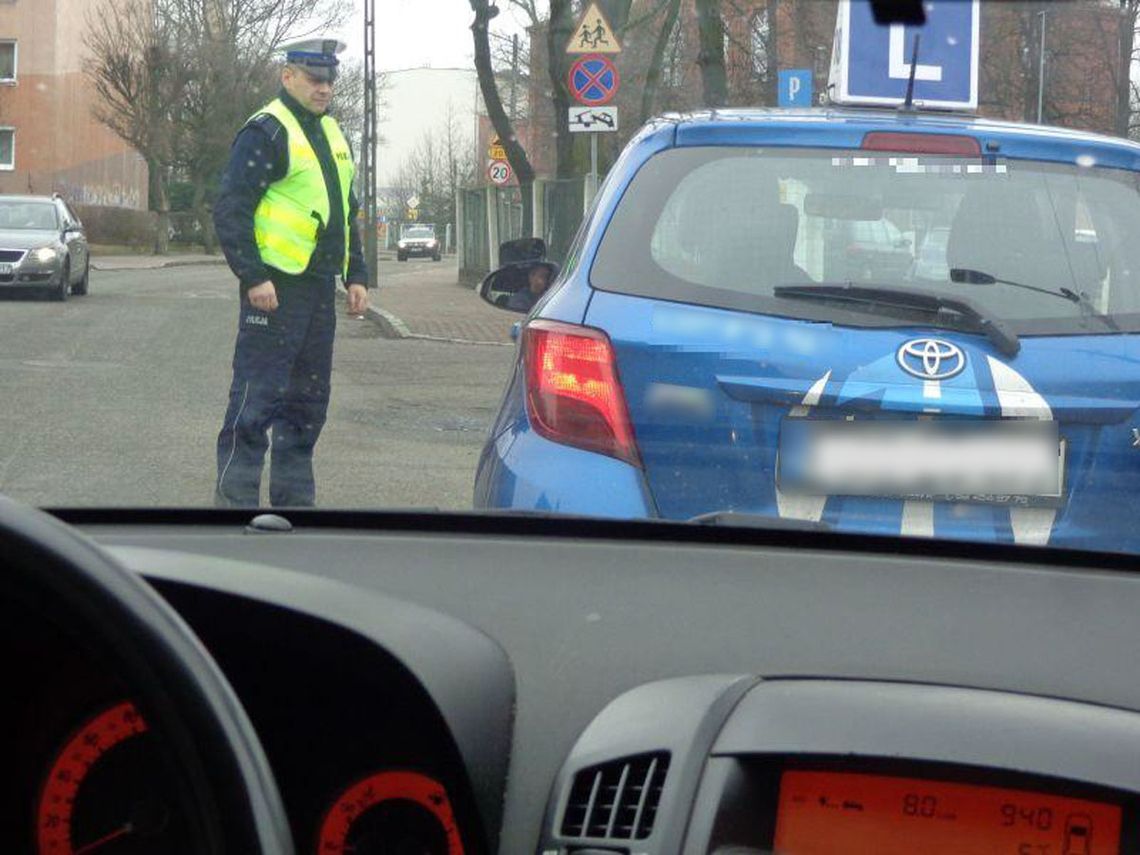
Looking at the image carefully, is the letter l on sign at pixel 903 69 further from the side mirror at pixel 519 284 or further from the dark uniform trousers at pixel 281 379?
the dark uniform trousers at pixel 281 379

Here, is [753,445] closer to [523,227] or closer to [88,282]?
[88,282]

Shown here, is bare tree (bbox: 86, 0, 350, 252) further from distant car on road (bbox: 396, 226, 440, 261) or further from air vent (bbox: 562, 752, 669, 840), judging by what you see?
air vent (bbox: 562, 752, 669, 840)

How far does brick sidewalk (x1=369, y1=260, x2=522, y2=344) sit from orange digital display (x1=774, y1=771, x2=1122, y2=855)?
187 inches

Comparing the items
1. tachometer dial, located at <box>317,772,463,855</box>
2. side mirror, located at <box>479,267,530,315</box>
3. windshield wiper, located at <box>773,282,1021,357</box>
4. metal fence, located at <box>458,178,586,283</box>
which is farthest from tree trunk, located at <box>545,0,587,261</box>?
tachometer dial, located at <box>317,772,463,855</box>

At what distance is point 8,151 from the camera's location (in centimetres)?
500

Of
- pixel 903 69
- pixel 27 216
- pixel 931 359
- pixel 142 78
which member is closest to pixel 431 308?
pixel 27 216

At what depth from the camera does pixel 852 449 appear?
304cm

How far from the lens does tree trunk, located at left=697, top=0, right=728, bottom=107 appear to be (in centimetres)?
250

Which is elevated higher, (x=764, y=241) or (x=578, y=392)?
(x=764, y=241)

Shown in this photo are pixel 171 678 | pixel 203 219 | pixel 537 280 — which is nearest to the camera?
pixel 171 678

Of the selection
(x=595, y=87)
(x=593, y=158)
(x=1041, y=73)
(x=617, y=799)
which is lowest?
(x=617, y=799)

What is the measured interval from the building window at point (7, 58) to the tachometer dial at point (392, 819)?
218 cm

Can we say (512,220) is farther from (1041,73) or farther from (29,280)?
(1041,73)

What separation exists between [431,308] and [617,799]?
8.58 metres
